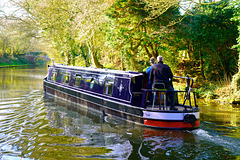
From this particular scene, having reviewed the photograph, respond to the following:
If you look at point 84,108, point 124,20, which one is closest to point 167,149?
point 84,108

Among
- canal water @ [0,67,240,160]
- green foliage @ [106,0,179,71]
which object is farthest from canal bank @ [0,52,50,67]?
canal water @ [0,67,240,160]

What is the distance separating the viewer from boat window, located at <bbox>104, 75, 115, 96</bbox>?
1026cm

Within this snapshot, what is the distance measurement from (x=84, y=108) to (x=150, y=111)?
451 cm

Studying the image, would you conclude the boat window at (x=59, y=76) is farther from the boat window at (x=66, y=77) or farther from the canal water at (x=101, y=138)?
the canal water at (x=101, y=138)

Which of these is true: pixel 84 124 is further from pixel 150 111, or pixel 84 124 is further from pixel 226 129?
pixel 226 129

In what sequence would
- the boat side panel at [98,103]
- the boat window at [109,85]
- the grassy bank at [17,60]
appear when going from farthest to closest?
the grassy bank at [17,60], the boat window at [109,85], the boat side panel at [98,103]

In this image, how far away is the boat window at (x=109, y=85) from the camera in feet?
33.7

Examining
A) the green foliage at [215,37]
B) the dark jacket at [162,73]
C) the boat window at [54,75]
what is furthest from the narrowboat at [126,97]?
the green foliage at [215,37]

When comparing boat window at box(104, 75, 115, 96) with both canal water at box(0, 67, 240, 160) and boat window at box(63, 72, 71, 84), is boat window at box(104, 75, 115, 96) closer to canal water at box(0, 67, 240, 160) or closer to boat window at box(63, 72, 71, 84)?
canal water at box(0, 67, 240, 160)

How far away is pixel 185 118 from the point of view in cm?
782

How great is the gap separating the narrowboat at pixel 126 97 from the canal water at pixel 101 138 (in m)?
0.33

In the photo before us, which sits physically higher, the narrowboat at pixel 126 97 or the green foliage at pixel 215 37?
the green foliage at pixel 215 37

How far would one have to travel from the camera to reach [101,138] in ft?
24.6

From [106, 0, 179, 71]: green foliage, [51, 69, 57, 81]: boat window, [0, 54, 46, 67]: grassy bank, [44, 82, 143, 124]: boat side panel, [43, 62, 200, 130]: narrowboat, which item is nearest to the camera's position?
[43, 62, 200, 130]: narrowboat
